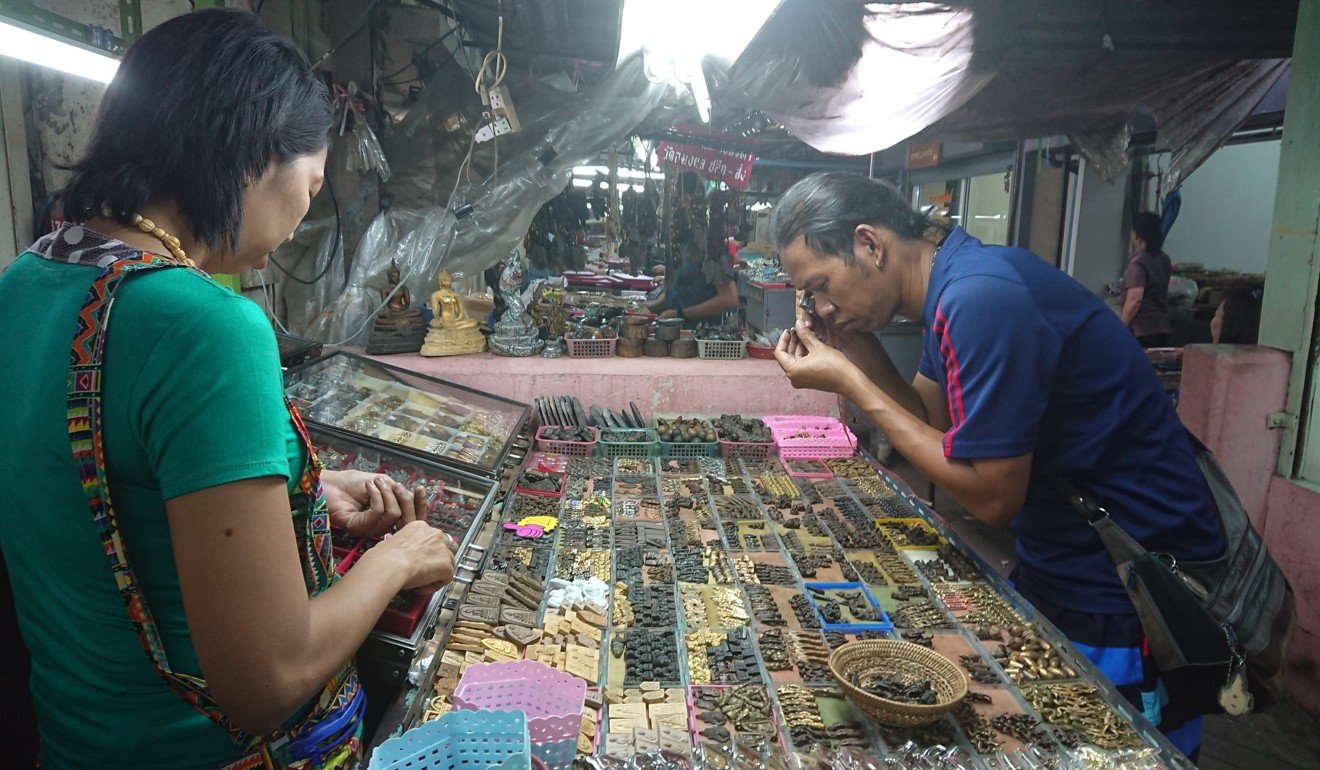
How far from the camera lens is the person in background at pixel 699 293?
6.60 meters

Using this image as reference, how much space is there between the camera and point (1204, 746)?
12.3ft

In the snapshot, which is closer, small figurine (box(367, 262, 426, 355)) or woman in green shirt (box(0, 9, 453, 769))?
woman in green shirt (box(0, 9, 453, 769))

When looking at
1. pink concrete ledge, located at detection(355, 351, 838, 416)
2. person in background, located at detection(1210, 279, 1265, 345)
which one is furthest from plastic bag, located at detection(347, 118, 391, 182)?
person in background, located at detection(1210, 279, 1265, 345)

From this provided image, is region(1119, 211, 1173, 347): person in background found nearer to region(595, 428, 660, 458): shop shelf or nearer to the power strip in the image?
region(595, 428, 660, 458): shop shelf

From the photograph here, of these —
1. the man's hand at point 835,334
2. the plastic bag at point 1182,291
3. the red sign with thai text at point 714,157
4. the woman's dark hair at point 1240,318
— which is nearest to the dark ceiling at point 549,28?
the red sign with thai text at point 714,157

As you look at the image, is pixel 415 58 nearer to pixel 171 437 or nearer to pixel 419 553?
pixel 419 553

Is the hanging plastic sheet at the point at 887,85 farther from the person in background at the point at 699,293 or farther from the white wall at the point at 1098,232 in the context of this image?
the white wall at the point at 1098,232

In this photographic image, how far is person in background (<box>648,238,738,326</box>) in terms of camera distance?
6.60m

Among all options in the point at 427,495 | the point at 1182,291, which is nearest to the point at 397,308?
the point at 427,495

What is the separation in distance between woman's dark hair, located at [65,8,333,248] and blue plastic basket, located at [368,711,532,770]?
93 cm

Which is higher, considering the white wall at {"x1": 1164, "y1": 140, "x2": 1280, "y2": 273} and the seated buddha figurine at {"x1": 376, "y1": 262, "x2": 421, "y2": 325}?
the white wall at {"x1": 1164, "y1": 140, "x2": 1280, "y2": 273}

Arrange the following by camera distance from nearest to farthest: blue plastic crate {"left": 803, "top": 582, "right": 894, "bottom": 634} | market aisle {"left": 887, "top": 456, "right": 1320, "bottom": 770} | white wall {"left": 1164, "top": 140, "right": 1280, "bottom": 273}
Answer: blue plastic crate {"left": 803, "top": 582, "right": 894, "bottom": 634}, market aisle {"left": 887, "top": 456, "right": 1320, "bottom": 770}, white wall {"left": 1164, "top": 140, "right": 1280, "bottom": 273}

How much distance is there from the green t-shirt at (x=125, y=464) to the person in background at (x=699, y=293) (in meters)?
5.35

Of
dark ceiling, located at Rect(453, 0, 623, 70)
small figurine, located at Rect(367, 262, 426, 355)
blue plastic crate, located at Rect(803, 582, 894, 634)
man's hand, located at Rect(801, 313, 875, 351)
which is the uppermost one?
dark ceiling, located at Rect(453, 0, 623, 70)
